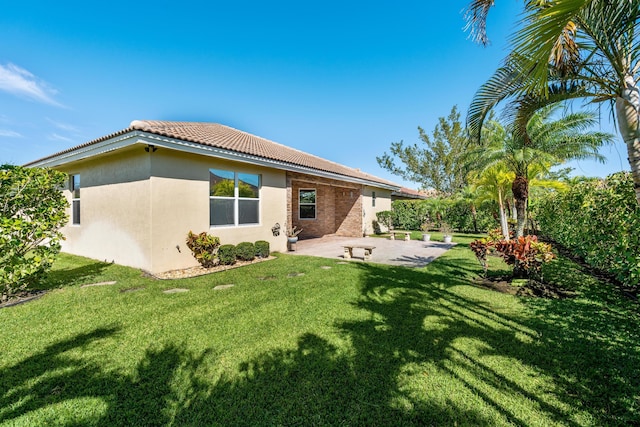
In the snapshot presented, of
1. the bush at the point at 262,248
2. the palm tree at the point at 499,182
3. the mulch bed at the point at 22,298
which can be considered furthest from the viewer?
the palm tree at the point at 499,182

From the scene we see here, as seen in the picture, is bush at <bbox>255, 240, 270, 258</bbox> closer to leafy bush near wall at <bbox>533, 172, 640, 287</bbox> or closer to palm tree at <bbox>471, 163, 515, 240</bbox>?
leafy bush near wall at <bbox>533, 172, 640, 287</bbox>

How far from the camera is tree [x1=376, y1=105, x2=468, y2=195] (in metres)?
31.6

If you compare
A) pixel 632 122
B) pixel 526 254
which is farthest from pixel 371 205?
pixel 632 122

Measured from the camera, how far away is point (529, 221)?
54.3 ft

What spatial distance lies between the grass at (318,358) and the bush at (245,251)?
3.19m

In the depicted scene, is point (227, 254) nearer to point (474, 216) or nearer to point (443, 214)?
point (443, 214)

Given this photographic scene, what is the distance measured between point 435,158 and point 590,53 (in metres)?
32.3

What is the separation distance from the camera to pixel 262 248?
10016mm

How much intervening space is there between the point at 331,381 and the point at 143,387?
1988 mm

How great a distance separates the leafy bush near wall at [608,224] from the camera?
450 cm

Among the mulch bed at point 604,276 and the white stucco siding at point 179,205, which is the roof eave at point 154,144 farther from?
the mulch bed at point 604,276

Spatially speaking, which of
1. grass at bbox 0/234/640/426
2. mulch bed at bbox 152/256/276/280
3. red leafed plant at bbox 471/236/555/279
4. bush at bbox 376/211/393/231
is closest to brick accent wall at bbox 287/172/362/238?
bush at bbox 376/211/393/231

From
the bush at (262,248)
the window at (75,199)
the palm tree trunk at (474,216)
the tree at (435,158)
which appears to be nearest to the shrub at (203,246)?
the bush at (262,248)

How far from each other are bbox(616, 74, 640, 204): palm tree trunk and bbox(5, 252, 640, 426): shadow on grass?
2.18 m
